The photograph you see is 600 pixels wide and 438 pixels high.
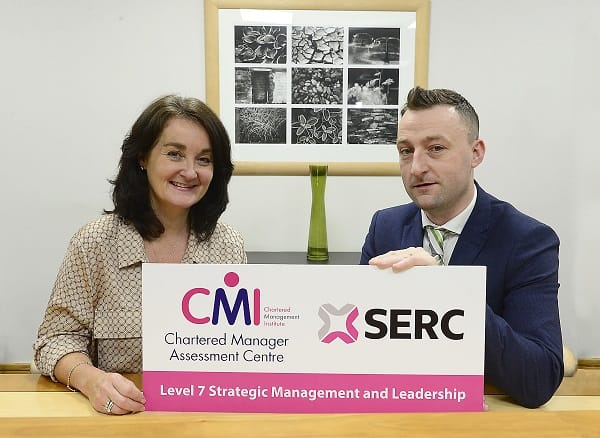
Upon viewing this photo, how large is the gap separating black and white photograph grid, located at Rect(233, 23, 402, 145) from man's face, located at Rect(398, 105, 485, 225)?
4.63 feet

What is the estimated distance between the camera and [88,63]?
2869mm

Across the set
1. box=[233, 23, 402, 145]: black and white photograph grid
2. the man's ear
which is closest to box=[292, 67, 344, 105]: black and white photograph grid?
box=[233, 23, 402, 145]: black and white photograph grid

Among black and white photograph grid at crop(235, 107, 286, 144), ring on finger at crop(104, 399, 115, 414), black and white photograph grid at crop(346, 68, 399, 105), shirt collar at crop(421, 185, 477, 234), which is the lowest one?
ring on finger at crop(104, 399, 115, 414)

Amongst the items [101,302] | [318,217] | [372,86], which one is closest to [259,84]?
[372,86]

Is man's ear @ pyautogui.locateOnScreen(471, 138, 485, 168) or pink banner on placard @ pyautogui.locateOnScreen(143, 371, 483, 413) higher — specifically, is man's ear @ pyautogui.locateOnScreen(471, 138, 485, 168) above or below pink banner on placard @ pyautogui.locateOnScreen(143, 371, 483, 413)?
above

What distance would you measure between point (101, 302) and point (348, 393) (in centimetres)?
79

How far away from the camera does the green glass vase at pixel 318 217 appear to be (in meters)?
2.76

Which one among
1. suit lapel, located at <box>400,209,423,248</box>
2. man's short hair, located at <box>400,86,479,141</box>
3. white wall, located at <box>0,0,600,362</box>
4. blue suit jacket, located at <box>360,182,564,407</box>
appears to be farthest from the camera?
white wall, located at <box>0,0,600,362</box>

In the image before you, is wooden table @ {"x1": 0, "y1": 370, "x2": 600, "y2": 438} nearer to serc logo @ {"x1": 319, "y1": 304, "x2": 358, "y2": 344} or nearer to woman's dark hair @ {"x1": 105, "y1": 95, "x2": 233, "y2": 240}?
serc logo @ {"x1": 319, "y1": 304, "x2": 358, "y2": 344}

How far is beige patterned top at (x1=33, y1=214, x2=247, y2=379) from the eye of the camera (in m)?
1.41

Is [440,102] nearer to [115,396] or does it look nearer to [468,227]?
[468,227]

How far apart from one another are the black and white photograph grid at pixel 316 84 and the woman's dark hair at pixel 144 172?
1.25 meters

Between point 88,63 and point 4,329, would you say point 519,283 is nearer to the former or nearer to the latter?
point 88,63

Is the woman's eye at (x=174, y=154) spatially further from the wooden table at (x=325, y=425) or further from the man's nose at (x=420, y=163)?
the wooden table at (x=325, y=425)
